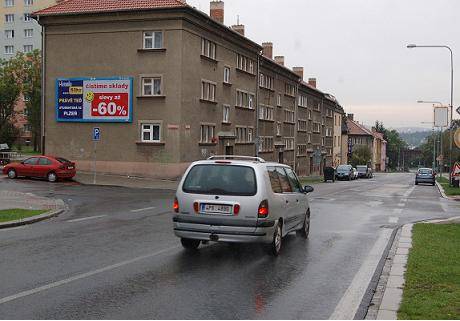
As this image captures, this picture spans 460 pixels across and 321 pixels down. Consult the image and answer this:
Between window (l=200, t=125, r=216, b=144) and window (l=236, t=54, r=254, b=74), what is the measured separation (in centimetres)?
716

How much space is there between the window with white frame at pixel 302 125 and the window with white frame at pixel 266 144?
12253mm

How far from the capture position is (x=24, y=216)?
47.2 ft

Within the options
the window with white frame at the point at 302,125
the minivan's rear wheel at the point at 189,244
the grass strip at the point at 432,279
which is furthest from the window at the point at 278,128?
the minivan's rear wheel at the point at 189,244

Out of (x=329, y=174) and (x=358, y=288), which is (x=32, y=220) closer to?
(x=358, y=288)

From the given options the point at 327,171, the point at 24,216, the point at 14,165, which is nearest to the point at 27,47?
the point at 327,171

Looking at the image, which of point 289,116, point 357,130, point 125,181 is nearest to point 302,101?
point 289,116

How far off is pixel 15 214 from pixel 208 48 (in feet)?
79.0

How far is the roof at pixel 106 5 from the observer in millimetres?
33287

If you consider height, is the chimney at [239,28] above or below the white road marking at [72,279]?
above

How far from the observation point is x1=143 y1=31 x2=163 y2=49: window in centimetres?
3369

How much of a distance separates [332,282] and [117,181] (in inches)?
964

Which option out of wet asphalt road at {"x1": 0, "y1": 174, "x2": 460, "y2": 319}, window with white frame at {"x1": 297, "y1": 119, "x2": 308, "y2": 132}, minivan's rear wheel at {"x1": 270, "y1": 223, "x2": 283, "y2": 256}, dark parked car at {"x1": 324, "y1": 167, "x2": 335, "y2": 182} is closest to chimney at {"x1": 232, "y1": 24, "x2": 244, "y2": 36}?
dark parked car at {"x1": 324, "y1": 167, "x2": 335, "y2": 182}

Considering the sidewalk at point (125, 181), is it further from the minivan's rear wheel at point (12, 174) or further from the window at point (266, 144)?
the window at point (266, 144)

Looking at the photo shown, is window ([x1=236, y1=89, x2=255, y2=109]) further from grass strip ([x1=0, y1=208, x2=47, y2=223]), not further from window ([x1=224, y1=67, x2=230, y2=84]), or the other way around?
grass strip ([x1=0, y1=208, x2=47, y2=223])
